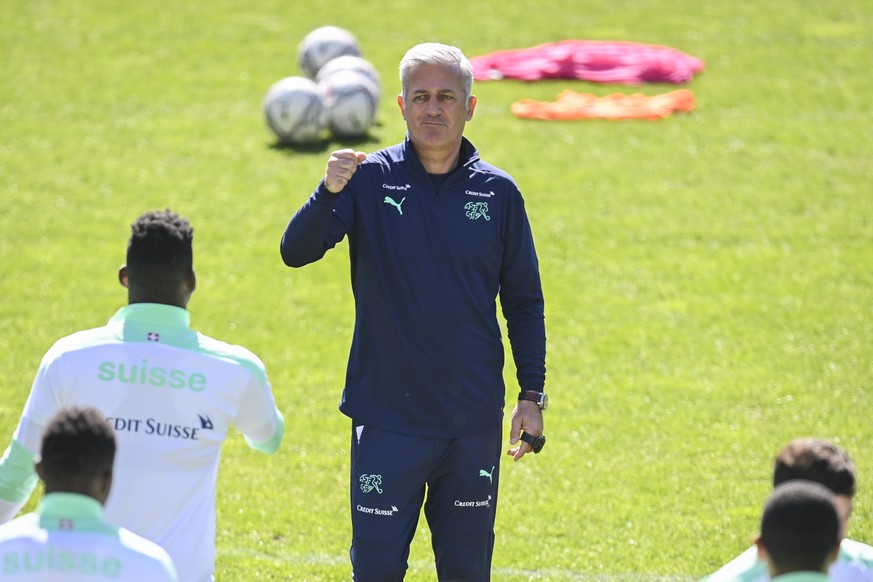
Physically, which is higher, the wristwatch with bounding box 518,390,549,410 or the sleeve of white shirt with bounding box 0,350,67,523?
the sleeve of white shirt with bounding box 0,350,67,523

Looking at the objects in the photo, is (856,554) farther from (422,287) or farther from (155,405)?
(155,405)

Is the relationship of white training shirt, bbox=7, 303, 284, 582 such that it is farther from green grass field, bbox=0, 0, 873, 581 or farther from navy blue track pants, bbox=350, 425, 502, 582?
green grass field, bbox=0, 0, 873, 581

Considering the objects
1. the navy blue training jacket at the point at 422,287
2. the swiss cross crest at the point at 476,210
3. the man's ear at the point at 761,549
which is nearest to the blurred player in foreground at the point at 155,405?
the navy blue training jacket at the point at 422,287

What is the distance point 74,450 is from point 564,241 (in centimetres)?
1013

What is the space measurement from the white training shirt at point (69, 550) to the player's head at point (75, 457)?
0.12ft

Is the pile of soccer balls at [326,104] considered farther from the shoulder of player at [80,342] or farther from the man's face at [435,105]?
the shoulder of player at [80,342]

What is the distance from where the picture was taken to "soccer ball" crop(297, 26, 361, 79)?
16531 millimetres

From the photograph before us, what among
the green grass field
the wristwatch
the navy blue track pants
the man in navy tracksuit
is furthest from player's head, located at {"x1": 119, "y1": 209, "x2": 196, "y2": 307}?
the green grass field

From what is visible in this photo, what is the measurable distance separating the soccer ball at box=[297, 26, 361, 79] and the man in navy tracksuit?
11196mm

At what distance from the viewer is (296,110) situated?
15.0m

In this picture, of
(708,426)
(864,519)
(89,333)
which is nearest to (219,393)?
(89,333)

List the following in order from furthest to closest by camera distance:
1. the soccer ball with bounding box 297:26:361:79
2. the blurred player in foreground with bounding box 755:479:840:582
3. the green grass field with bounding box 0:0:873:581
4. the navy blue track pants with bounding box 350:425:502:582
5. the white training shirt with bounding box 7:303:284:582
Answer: the soccer ball with bounding box 297:26:361:79 < the green grass field with bounding box 0:0:873:581 < the navy blue track pants with bounding box 350:425:502:582 < the white training shirt with bounding box 7:303:284:582 < the blurred player in foreground with bounding box 755:479:840:582

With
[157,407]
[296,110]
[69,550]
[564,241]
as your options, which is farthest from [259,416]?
[296,110]

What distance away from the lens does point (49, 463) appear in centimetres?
344
